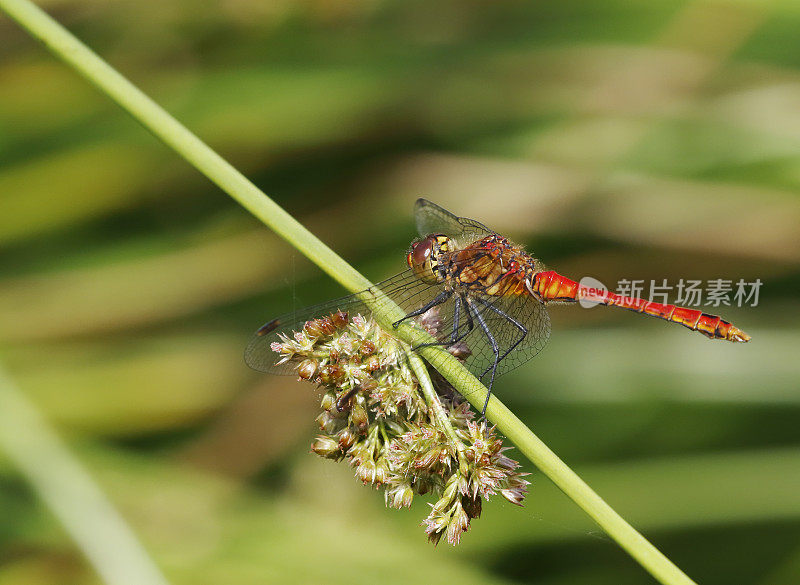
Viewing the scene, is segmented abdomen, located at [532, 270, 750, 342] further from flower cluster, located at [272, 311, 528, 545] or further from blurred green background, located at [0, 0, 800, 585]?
flower cluster, located at [272, 311, 528, 545]

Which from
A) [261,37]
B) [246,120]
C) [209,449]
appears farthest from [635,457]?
[261,37]

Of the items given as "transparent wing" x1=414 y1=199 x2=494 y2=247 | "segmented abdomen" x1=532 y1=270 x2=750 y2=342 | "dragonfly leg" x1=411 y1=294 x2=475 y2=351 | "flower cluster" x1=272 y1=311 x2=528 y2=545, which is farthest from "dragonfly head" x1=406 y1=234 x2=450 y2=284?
"flower cluster" x1=272 y1=311 x2=528 y2=545

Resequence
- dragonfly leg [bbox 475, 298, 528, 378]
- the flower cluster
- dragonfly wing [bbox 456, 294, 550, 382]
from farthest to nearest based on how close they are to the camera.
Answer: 1. dragonfly leg [bbox 475, 298, 528, 378]
2. dragonfly wing [bbox 456, 294, 550, 382]
3. the flower cluster

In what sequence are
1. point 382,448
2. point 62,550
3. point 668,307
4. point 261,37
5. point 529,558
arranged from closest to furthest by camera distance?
point 382,448
point 668,307
point 62,550
point 529,558
point 261,37

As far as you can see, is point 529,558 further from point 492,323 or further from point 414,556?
point 492,323

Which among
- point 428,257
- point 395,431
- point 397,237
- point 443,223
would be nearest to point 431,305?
point 428,257

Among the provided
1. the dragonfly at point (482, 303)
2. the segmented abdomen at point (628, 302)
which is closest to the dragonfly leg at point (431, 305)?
the dragonfly at point (482, 303)

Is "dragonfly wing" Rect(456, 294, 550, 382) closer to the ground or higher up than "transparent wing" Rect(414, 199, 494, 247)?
closer to the ground
